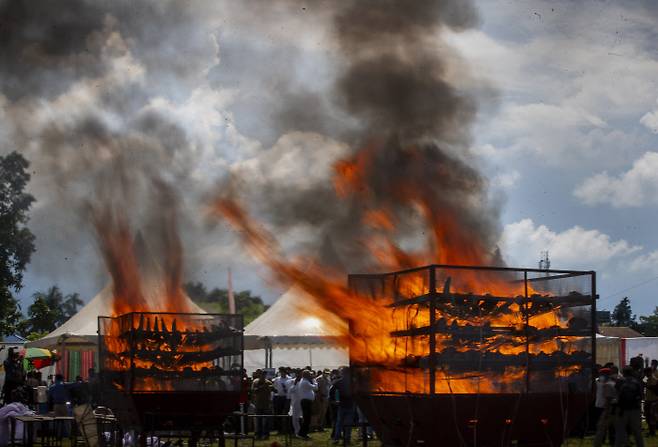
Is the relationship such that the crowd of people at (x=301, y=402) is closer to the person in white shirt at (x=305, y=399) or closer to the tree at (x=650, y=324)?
the person in white shirt at (x=305, y=399)

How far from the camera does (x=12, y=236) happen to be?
37.9 meters

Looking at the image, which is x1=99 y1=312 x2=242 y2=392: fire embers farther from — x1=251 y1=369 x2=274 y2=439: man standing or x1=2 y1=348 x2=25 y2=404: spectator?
x1=251 y1=369 x2=274 y2=439: man standing

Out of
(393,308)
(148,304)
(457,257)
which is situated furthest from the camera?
(148,304)

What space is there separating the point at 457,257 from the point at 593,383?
4.22 m

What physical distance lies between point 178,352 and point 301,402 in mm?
8255

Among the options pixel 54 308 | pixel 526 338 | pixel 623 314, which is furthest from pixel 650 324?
pixel 526 338

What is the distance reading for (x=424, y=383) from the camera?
15.0 m

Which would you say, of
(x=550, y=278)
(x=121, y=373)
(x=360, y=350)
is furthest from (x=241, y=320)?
(x=550, y=278)

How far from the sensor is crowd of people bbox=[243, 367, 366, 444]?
26047 mm

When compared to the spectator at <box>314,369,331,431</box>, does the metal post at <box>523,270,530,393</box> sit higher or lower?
higher

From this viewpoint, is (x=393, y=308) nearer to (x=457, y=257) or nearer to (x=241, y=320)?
(x=457, y=257)

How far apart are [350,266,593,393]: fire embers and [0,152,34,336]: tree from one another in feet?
49.7

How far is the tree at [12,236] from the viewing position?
31278 mm

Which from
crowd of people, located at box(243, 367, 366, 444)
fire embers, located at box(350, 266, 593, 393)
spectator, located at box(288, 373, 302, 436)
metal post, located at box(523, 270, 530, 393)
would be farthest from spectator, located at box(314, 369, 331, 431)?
metal post, located at box(523, 270, 530, 393)
